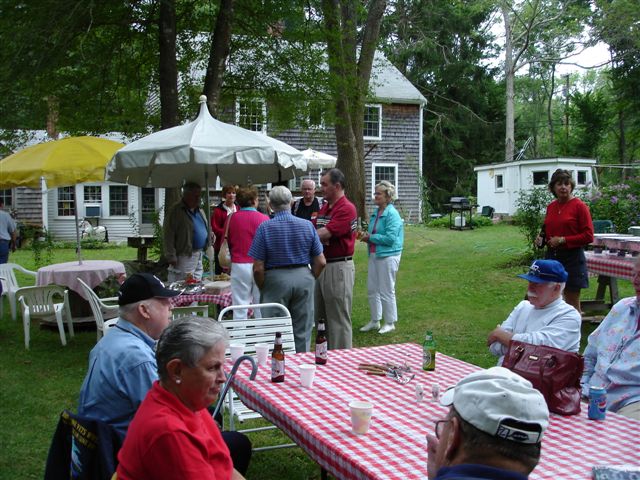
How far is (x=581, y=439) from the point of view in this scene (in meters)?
2.71

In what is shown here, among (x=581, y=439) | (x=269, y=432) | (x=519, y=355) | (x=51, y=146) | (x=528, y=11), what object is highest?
(x=528, y=11)

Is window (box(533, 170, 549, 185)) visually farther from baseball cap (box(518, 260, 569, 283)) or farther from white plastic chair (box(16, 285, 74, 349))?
baseball cap (box(518, 260, 569, 283))

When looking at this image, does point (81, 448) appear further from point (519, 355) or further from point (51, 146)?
point (51, 146)

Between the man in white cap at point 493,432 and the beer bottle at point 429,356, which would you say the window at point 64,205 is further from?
the man in white cap at point 493,432

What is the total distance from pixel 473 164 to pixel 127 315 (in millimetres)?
34891

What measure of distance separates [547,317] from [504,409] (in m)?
2.59

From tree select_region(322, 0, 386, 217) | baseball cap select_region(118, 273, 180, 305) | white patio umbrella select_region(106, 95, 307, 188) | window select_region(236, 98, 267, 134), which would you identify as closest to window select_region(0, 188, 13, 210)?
window select_region(236, 98, 267, 134)

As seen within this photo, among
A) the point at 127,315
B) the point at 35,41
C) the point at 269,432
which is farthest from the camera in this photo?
the point at 35,41

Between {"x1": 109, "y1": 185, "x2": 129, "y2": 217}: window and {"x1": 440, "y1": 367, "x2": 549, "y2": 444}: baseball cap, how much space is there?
24662mm

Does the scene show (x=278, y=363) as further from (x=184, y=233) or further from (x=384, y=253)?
(x=384, y=253)

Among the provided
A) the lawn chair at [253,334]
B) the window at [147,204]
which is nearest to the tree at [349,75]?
the lawn chair at [253,334]

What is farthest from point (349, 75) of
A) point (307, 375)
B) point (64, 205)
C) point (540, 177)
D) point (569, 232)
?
point (540, 177)

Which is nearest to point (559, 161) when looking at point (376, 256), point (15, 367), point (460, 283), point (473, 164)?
point (473, 164)

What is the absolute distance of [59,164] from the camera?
8539 mm
